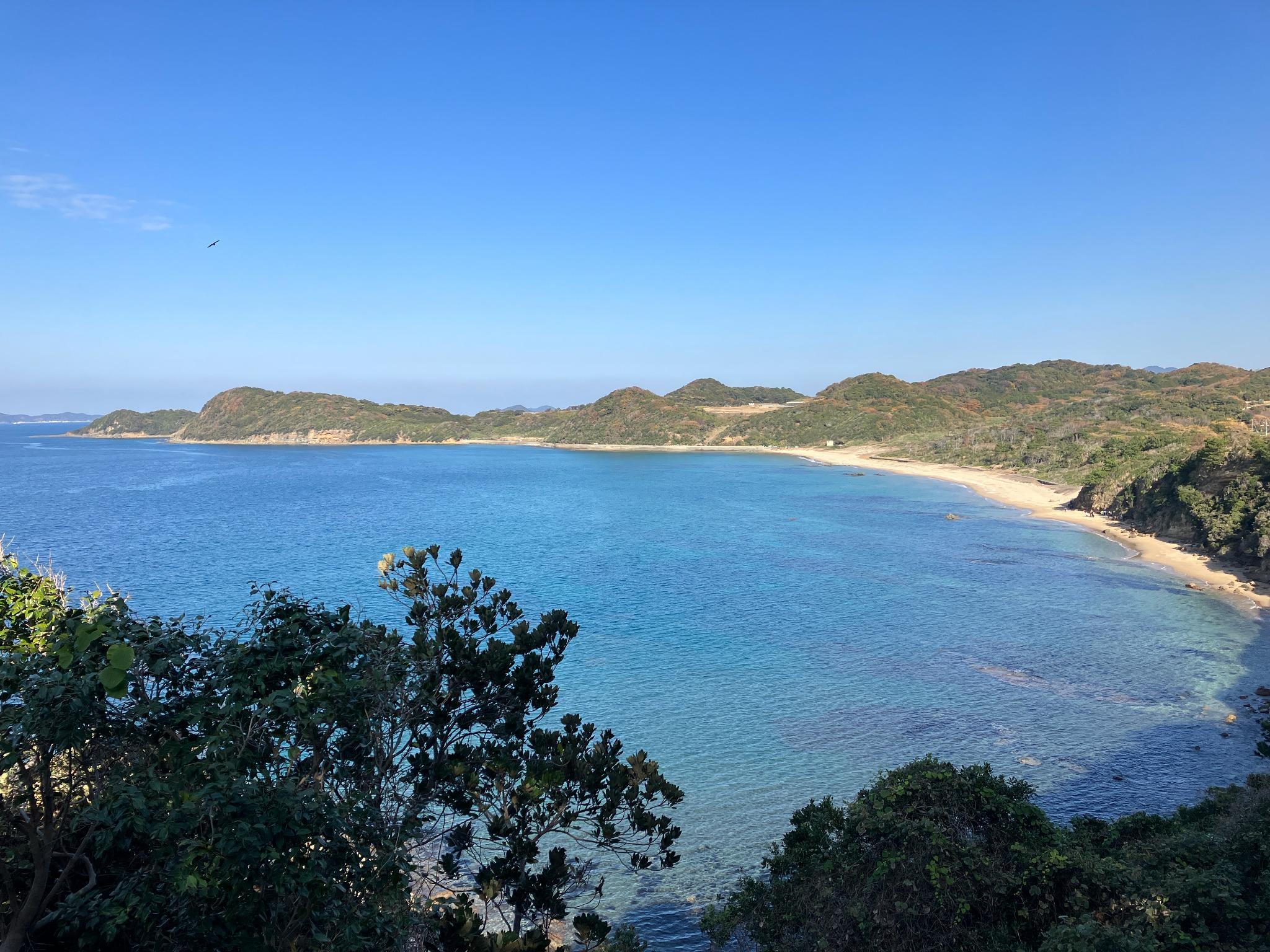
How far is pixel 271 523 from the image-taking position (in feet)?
218

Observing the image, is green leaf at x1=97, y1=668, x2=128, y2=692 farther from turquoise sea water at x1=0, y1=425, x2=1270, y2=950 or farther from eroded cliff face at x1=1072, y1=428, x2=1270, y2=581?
eroded cliff face at x1=1072, y1=428, x2=1270, y2=581

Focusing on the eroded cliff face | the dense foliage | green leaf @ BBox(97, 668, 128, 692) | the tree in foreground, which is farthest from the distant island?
green leaf @ BBox(97, 668, 128, 692)

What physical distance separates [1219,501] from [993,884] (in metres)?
49.2

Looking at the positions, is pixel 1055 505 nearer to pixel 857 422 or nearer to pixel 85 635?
pixel 85 635

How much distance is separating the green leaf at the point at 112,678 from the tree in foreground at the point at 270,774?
0.07 feet

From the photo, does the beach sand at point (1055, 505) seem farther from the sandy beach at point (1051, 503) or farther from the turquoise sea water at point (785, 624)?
the turquoise sea water at point (785, 624)

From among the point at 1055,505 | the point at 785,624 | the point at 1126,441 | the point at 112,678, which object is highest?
the point at 1126,441

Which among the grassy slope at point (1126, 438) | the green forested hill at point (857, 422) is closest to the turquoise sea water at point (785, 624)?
the grassy slope at point (1126, 438)

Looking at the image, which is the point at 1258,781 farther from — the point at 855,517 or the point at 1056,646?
the point at 855,517

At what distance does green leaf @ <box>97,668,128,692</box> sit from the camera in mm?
4555

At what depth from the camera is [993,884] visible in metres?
11.1

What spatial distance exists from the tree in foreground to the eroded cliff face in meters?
47.1

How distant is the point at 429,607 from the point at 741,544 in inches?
1962

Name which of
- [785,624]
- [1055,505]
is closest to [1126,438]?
[1055,505]
